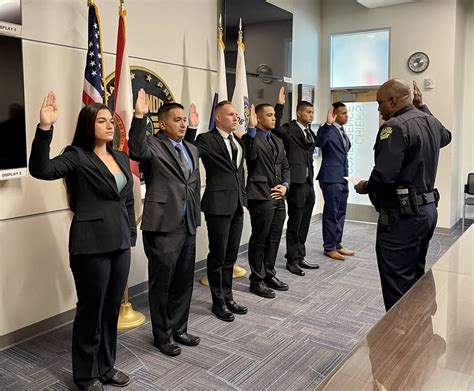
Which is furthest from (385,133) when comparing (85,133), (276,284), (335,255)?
(335,255)

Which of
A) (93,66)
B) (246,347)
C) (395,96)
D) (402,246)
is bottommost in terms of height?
(246,347)

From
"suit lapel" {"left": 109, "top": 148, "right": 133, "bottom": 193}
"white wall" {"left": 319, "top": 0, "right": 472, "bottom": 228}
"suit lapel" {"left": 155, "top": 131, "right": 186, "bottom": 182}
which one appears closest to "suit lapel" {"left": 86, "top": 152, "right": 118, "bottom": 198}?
"suit lapel" {"left": 109, "top": 148, "right": 133, "bottom": 193}

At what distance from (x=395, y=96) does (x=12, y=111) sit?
233 centimetres

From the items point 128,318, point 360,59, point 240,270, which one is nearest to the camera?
point 128,318

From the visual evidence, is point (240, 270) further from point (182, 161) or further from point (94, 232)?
point (94, 232)

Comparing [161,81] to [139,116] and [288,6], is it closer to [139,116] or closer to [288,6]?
[139,116]

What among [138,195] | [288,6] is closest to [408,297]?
[138,195]

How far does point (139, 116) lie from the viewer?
2678 mm

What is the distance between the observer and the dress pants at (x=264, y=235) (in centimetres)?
392

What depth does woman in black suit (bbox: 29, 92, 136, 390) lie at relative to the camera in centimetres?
235

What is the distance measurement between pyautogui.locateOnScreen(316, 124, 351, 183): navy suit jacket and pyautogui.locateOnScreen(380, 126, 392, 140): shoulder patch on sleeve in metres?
A: 2.40

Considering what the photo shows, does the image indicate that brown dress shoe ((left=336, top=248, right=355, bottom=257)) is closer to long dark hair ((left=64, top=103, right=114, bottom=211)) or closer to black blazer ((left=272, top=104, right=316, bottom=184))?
black blazer ((left=272, top=104, right=316, bottom=184))

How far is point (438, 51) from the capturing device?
634 cm

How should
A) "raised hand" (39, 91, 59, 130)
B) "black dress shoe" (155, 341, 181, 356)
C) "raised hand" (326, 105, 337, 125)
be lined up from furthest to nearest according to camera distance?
"raised hand" (326, 105, 337, 125)
"black dress shoe" (155, 341, 181, 356)
"raised hand" (39, 91, 59, 130)
